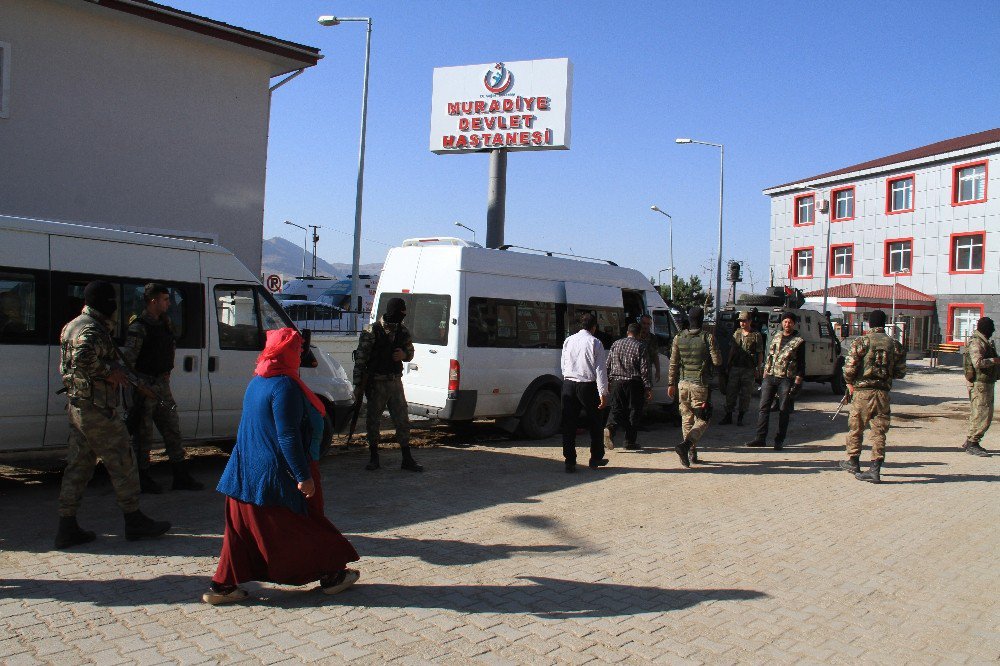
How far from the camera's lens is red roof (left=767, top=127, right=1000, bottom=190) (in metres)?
38.5

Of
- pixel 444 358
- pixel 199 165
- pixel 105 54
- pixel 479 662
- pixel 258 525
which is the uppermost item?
pixel 105 54

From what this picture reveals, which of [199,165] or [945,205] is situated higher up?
[945,205]

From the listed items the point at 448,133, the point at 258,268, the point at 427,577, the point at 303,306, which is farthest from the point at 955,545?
the point at 303,306

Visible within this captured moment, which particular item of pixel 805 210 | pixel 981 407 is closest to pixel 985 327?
pixel 981 407

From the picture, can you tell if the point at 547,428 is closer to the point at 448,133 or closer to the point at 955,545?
the point at 955,545

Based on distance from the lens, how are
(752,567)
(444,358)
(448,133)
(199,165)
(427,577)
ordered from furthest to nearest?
(448,133) → (199,165) → (444,358) → (752,567) → (427,577)

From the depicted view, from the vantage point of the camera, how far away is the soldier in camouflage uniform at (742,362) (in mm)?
13094

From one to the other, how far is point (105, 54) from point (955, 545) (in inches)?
620

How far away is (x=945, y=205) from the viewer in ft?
129

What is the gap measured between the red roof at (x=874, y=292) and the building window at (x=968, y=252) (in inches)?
79.2

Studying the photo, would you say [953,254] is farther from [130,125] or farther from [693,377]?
[130,125]

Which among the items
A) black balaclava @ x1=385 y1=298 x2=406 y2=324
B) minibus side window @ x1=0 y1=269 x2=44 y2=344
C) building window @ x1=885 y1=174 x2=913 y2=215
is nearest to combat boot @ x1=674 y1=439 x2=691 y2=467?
black balaclava @ x1=385 y1=298 x2=406 y2=324

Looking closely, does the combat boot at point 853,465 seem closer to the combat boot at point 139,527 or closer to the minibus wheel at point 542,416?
the minibus wheel at point 542,416

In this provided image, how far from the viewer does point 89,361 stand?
534 centimetres
